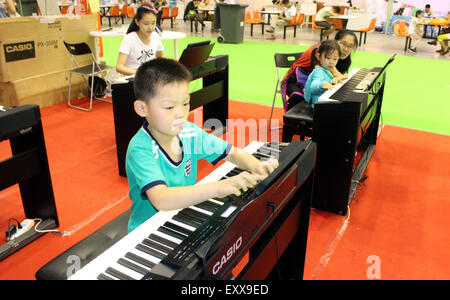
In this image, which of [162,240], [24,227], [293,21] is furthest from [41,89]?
[293,21]

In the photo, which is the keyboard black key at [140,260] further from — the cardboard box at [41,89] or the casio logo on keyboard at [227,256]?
the cardboard box at [41,89]

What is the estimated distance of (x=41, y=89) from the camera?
5402 mm

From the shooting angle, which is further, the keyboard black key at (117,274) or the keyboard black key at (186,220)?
the keyboard black key at (186,220)

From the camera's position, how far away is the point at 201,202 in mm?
1454

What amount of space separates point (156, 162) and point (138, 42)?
2.91m

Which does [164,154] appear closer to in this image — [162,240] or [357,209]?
[162,240]

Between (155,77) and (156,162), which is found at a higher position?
(155,77)

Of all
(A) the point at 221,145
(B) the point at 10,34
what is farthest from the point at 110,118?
(A) the point at 221,145

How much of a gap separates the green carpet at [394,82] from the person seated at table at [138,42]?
Result: 2077mm

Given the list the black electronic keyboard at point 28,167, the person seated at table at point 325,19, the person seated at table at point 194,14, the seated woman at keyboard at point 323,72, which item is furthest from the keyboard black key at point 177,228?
the person seated at table at point 194,14

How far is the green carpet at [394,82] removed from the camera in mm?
5293
